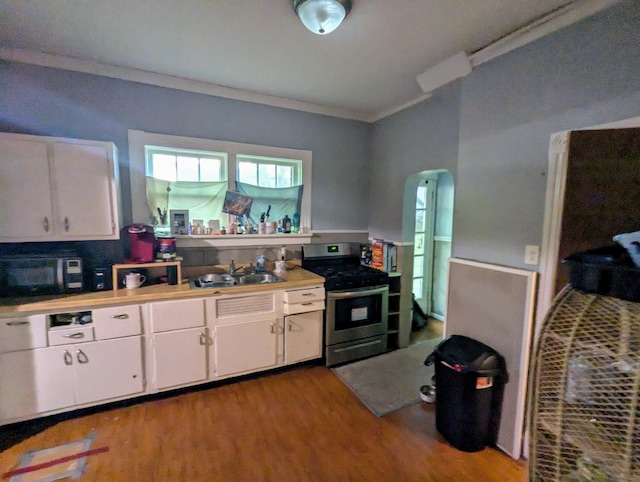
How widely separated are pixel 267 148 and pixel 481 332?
8.10 feet

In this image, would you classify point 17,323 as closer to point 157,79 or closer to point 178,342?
point 178,342

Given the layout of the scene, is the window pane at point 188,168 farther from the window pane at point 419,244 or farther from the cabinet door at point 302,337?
the window pane at point 419,244

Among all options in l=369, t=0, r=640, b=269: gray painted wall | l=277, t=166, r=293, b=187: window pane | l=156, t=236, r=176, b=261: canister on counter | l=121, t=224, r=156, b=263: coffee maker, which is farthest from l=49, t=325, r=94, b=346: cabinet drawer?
l=369, t=0, r=640, b=269: gray painted wall

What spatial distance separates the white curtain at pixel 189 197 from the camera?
2633mm

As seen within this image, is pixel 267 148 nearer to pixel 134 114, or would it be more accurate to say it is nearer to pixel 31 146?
pixel 134 114

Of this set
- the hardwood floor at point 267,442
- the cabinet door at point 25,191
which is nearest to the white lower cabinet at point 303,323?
the hardwood floor at point 267,442

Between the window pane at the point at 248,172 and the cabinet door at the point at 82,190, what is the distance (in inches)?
43.4

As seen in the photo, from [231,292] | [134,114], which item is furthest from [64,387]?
[134,114]

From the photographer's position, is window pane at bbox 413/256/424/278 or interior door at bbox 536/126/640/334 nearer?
interior door at bbox 536/126/640/334

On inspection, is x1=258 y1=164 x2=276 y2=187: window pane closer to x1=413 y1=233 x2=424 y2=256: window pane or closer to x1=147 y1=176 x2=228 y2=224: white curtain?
x1=147 y1=176 x2=228 y2=224: white curtain

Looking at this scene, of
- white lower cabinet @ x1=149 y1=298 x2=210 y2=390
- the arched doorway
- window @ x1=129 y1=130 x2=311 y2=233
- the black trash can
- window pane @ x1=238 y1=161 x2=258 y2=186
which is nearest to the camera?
the black trash can

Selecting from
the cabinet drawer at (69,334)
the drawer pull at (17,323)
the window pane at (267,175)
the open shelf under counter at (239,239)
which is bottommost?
the cabinet drawer at (69,334)

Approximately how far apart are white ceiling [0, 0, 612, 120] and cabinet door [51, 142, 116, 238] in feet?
2.34

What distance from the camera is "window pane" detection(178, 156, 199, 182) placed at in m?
2.77
